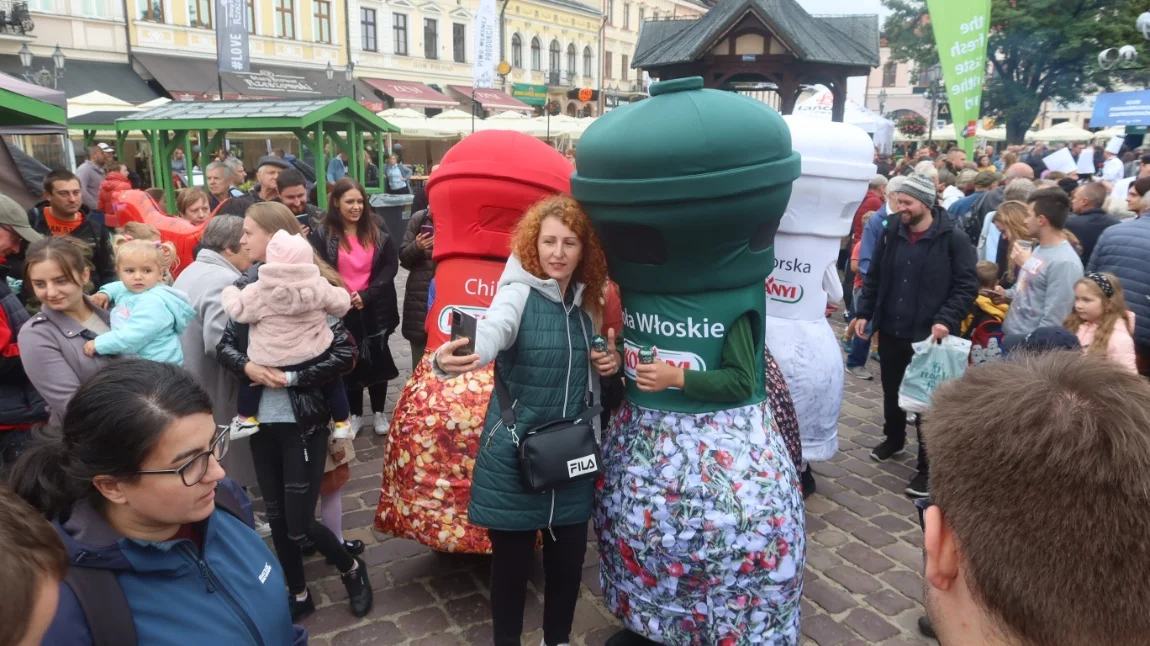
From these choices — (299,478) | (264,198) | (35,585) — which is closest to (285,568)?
(299,478)

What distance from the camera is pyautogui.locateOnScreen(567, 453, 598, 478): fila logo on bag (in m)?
2.52

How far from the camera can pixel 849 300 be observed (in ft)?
29.0

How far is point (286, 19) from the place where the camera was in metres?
29.6

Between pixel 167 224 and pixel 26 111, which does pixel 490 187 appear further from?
pixel 26 111

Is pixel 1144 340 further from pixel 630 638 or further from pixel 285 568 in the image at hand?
pixel 285 568

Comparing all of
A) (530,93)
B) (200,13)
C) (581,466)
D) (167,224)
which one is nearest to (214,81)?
(200,13)

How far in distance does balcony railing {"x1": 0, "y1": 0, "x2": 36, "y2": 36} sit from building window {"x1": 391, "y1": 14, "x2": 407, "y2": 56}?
1504 cm

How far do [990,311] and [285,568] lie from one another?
181 inches

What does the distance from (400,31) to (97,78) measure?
14.1 m

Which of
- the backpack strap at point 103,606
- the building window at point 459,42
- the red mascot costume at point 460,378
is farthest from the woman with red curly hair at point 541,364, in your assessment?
the building window at point 459,42

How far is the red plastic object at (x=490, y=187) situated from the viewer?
10.7 feet

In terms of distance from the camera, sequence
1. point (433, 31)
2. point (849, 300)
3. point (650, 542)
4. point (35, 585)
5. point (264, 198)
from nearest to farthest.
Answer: point (35, 585) < point (650, 542) < point (264, 198) < point (849, 300) < point (433, 31)

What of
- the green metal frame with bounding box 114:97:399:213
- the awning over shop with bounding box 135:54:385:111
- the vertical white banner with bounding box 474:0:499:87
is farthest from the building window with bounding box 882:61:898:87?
the green metal frame with bounding box 114:97:399:213

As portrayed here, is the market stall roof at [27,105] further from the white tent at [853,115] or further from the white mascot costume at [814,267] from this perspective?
the white tent at [853,115]
